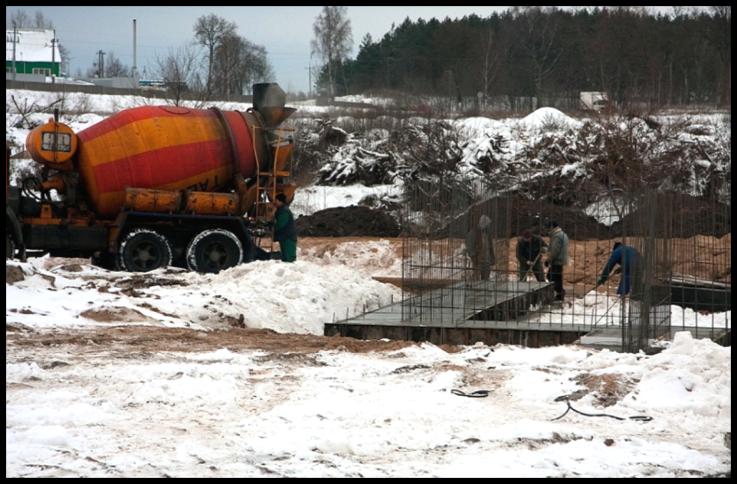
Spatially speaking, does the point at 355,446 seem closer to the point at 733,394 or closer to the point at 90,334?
the point at 733,394

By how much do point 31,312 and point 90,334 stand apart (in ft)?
4.93

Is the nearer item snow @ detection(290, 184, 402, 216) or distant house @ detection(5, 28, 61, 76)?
snow @ detection(290, 184, 402, 216)

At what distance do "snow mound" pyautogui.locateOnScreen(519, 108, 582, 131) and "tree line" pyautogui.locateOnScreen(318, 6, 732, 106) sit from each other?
3214 millimetres

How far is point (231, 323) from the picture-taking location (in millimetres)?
14469

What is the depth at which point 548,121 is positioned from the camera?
144ft

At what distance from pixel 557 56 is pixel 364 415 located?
179 ft

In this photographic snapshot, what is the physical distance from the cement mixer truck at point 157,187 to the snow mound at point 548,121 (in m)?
23.7

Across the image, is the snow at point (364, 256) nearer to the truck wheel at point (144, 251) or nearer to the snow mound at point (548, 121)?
the truck wheel at point (144, 251)

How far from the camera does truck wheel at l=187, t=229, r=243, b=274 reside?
2045cm

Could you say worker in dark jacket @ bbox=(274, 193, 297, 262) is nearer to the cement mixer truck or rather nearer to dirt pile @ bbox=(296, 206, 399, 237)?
the cement mixer truck

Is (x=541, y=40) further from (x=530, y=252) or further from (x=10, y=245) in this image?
(x=10, y=245)

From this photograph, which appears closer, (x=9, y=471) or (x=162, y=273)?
(x=9, y=471)

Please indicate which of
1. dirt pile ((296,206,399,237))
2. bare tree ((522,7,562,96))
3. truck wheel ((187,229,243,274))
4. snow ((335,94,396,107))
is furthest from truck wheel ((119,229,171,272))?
bare tree ((522,7,562,96))

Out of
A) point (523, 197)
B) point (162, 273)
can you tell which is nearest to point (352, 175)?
point (523, 197)
